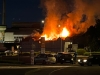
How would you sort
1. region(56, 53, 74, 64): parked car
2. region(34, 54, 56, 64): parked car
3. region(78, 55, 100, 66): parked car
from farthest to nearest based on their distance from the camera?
region(56, 53, 74, 64): parked car
region(34, 54, 56, 64): parked car
region(78, 55, 100, 66): parked car

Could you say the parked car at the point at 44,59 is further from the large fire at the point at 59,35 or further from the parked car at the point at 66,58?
the large fire at the point at 59,35

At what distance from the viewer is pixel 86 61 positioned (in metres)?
44.7

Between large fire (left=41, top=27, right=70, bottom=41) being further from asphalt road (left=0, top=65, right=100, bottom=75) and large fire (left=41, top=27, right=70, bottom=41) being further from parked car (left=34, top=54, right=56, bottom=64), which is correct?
asphalt road (left=0, top=65, right=100, bottom=75)

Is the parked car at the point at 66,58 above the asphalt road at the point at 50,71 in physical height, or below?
above

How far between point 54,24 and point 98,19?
1397cm

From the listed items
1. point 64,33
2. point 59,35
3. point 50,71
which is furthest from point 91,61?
point 59,35

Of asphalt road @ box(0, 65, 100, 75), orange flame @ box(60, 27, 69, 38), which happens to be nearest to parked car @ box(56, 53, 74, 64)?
asphalt road @ box(0, 65, 100, 75)

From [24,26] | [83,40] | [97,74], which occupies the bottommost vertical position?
[97,74]

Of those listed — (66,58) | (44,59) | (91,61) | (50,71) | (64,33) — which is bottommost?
(50,71)

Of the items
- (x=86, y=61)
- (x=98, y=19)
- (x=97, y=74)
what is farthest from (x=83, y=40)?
(x=97, y=74)

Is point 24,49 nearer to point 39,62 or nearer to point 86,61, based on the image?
point 39,62

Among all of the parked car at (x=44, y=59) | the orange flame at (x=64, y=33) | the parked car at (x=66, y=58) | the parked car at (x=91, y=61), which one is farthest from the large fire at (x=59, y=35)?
the parked car at (x=91, y=61)

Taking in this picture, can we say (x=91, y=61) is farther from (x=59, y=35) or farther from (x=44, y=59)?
(x=59, y=35)

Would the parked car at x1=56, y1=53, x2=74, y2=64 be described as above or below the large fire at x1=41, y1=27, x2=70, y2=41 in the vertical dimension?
below
